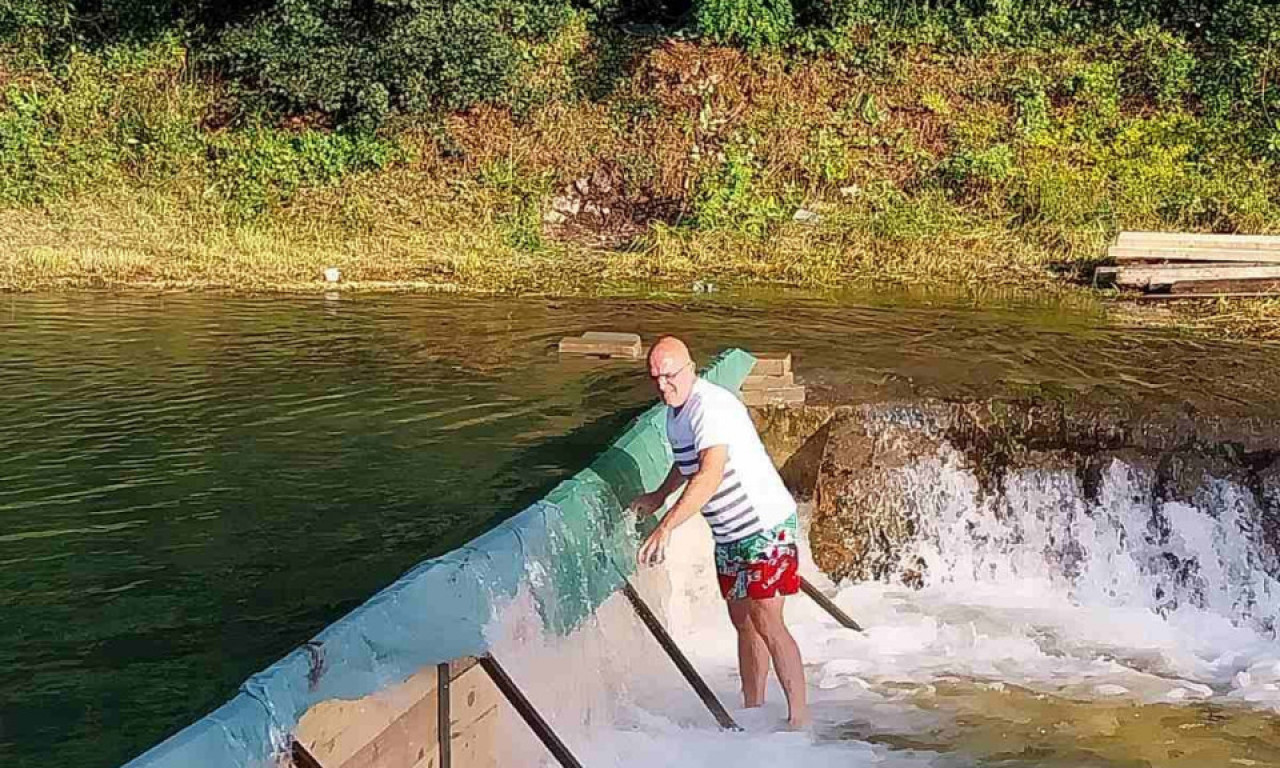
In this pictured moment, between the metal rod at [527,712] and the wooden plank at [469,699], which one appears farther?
the wooden plank at [469,699]

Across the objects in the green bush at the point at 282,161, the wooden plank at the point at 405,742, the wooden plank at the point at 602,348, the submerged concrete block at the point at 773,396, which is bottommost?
the wooden plank at the point at 405,742

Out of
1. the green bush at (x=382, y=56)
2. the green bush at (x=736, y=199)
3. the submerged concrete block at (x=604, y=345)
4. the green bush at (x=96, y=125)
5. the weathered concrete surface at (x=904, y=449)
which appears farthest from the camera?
the green bush at (x=382, y=56)

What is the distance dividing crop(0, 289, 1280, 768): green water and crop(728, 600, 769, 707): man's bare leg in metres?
1.42

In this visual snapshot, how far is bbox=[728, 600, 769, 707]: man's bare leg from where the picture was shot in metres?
6.24

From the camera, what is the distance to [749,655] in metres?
6.42

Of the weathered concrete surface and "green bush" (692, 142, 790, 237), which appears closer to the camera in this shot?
the weathered concrete surface

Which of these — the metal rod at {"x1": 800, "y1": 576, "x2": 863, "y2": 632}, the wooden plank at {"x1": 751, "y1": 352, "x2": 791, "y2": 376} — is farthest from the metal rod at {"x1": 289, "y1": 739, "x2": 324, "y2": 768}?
the wooden plank at {"x1": 751, "y1": 352, "x2": 791, "y2": 376}

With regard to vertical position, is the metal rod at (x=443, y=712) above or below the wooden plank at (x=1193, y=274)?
below

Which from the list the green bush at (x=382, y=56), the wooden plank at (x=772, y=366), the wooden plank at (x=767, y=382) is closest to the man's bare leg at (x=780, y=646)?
the wooden plank at (x=767, y=382)

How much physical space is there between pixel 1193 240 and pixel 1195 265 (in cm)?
29

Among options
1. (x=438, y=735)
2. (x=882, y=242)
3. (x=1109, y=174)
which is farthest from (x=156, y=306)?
(x=1109, y=174)

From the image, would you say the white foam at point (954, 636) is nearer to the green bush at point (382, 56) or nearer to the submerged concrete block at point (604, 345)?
the submerged concrete block at point (604, 345)

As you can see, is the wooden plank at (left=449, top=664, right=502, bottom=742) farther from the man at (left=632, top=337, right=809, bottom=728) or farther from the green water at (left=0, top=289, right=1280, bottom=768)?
the man at (left=632, top=337, right=809, bottom=728)

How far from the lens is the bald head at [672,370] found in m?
5.91
